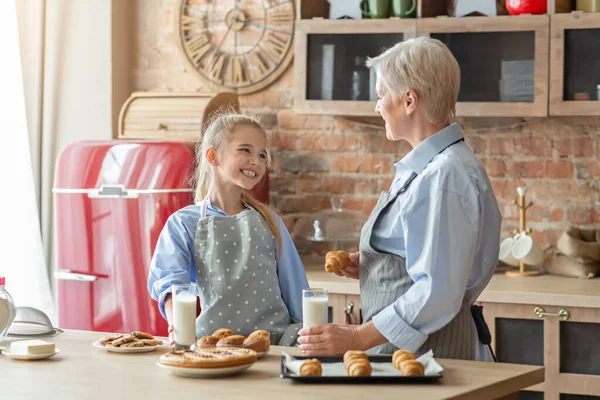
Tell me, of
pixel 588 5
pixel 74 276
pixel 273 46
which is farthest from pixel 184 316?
pixel 273 46

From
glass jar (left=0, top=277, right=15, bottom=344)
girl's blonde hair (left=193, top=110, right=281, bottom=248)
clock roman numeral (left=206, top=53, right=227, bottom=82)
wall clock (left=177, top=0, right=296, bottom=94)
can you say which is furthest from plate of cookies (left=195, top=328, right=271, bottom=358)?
clock roman numeral (left=206, top=53, right=227, bottom=82)

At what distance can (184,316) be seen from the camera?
2176mm

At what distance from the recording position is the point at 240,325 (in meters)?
2.64

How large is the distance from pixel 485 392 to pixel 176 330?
2.35 feet

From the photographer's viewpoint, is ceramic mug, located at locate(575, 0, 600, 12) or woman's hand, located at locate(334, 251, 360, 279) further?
ceramic mug, located at locate(575, 0, 600, 12)

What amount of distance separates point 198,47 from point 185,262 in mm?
2172

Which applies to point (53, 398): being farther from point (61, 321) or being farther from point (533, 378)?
point (61, 321)

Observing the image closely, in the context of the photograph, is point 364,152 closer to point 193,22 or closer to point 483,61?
point 483,61

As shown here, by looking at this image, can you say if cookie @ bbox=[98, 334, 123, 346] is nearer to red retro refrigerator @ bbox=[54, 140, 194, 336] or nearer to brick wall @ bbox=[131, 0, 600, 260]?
red retro refrigerator @ bbox=[54, 140, 194, 336]

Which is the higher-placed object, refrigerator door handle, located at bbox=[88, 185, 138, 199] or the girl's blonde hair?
the girl's blonde hair

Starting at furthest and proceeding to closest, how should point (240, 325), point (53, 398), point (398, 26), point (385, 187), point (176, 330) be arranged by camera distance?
point (385, 187) → point (398, 26) → point (240, 325) → point (176, 330) → point (53, 398)

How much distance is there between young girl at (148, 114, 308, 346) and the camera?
262 centimetres

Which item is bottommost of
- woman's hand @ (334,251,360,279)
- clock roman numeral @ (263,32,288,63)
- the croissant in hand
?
woman's hand @ (334,251,360,279)

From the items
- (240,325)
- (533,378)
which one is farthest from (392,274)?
(240,325)
